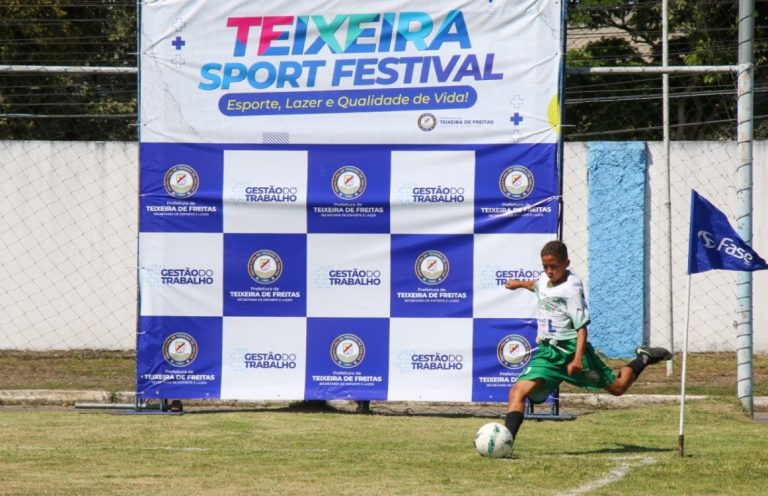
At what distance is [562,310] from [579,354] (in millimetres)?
406

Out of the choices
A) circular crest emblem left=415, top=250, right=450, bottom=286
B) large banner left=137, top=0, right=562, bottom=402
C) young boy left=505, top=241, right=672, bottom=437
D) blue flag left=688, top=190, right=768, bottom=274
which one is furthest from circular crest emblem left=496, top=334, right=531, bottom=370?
blue flag left=688, top=190, right=768, bottom=274

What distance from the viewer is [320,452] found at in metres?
8.97

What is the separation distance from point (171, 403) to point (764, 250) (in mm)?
8522

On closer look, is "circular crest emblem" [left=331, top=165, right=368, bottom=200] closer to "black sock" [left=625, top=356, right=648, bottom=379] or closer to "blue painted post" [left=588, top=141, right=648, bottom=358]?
"black sock" [left=625, top=356, right=648, bottom=379]

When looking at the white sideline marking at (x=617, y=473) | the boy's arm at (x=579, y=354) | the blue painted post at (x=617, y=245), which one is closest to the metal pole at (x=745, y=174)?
the boy's arm at (x=579, y=354)

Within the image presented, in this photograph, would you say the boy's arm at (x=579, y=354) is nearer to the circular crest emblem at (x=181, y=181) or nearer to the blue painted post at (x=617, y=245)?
the circular crest emblem at (x=181, y=181)

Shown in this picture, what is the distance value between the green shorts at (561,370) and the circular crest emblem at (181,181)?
12.9 feet

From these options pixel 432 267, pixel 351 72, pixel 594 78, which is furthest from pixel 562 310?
pixel 594 78

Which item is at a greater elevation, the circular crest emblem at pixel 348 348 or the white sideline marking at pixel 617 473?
the circular crest emblem at pixel 348 348

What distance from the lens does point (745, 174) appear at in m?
11.7

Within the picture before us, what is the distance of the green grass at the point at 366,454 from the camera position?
7434mm

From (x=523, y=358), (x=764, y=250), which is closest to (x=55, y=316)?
(x=523, y=358)

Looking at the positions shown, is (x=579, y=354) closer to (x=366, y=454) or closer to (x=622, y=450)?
(x=622, y=450)

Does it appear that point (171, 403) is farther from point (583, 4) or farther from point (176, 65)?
point (583, 4)
